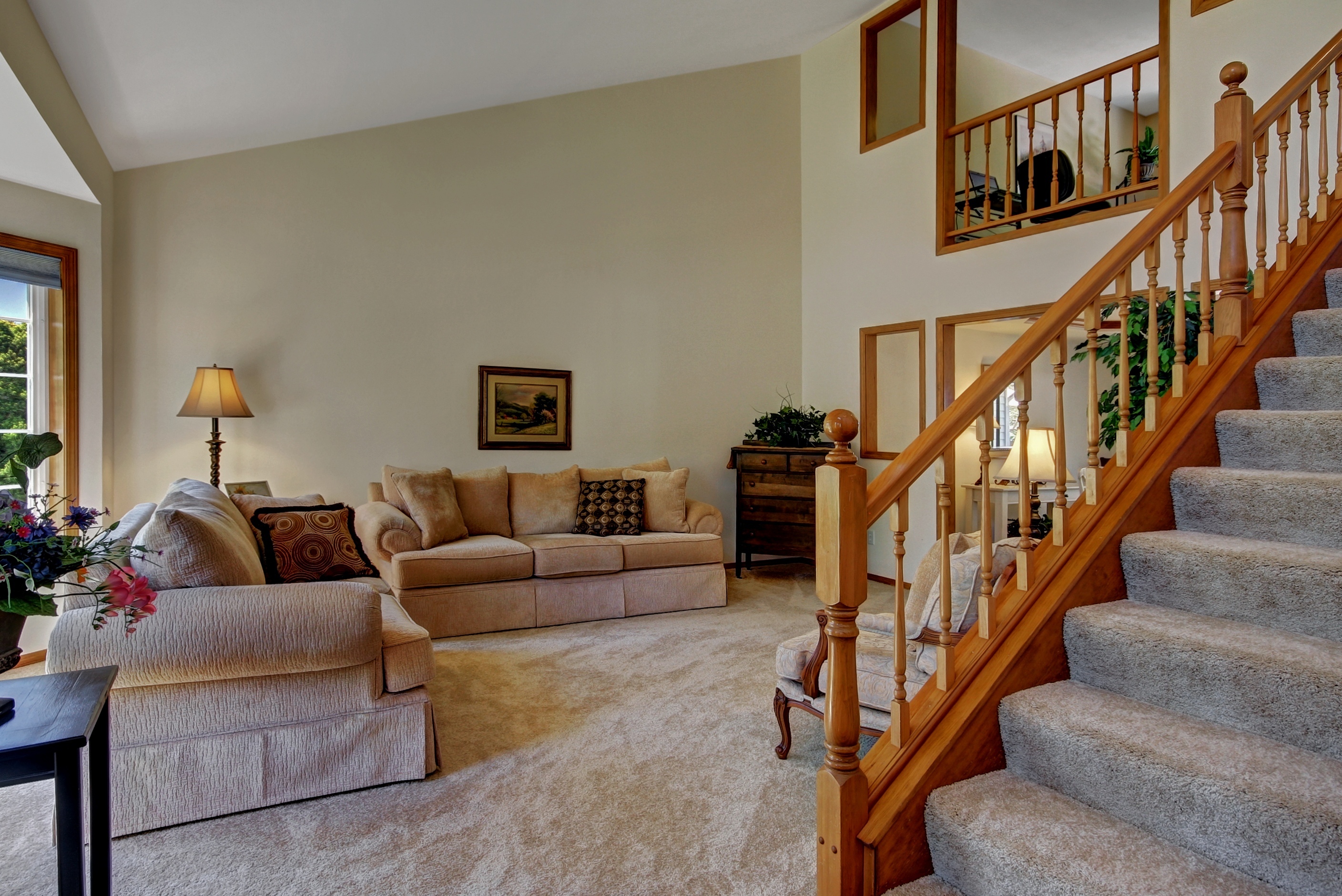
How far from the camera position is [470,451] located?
5504 mm

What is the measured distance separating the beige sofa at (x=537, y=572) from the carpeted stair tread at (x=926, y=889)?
315 cm

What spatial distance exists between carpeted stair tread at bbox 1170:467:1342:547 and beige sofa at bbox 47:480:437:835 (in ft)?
7.95

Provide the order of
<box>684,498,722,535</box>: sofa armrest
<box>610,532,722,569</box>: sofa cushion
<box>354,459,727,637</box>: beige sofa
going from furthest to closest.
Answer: <box>684,498,722,535</box>: sofa armrest < <box>610,532,722,569</box>: sofa cushion < <box>354,459,727,637</box>: beige sofa

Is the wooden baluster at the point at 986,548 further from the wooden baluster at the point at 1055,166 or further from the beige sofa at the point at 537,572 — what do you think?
the wooden baluster at the point at 1055,166

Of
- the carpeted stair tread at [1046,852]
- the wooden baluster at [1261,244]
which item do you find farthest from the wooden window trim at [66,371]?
the wooden baluster at [1261,244]

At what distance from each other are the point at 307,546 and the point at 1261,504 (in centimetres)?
360

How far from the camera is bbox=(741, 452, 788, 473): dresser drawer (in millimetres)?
5805

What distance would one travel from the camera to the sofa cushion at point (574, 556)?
15.1 feet

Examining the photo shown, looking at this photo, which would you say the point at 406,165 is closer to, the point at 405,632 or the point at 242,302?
the point at 242,302

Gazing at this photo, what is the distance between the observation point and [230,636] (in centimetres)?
223

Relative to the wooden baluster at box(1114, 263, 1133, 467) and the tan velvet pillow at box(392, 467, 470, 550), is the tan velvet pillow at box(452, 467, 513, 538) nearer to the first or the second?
the tan velvet pillow at box(392, 467, 470, 550)

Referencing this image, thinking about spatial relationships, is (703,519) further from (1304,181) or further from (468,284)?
(1304,181)

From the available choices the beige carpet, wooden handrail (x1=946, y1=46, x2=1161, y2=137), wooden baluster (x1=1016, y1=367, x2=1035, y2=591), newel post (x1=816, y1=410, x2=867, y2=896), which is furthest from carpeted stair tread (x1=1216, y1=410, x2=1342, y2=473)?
wooden handrail (x1=946, y1=46, x2=1161, y2=137)

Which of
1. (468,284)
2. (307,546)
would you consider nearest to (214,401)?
(307,546)
